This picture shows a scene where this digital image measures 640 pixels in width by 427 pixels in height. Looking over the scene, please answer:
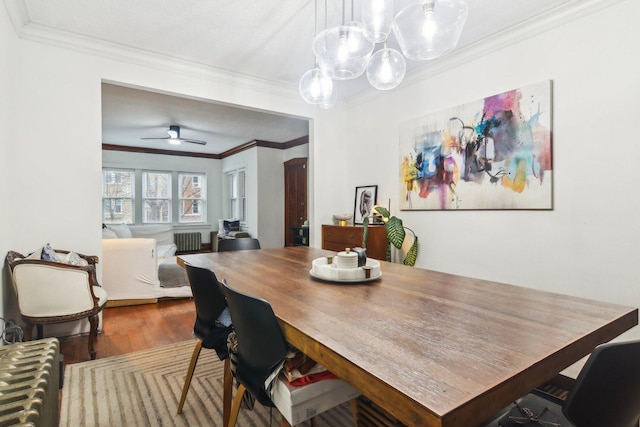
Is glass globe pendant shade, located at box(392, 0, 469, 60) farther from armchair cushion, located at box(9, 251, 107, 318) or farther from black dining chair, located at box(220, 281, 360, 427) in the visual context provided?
armchair cushion, located at box(9, 251, 107, 318)

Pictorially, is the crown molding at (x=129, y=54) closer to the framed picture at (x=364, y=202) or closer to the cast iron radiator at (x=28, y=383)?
the framed picture at (x=364, y=202)

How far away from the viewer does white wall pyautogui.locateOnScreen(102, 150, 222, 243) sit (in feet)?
24.5

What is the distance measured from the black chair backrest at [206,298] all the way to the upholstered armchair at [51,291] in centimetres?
138

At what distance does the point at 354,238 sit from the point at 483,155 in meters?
1.54

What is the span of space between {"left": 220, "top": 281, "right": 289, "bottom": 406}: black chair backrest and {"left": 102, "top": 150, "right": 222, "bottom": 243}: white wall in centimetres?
762

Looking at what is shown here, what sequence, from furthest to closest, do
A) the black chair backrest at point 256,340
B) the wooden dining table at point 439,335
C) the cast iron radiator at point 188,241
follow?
the cast iron radiator at point 188,241, the black chair backrest at point 256,340, the wooden dining table at point 439,335

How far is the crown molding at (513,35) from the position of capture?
230 centimetres

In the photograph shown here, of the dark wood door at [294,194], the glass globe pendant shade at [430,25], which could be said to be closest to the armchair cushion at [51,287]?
the glass globe pendant shade at [430,25]

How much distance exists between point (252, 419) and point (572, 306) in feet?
5.26

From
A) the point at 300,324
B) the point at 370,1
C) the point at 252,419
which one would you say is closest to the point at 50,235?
the point at 252,419

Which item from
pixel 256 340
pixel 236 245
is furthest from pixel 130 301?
pixel 256 340

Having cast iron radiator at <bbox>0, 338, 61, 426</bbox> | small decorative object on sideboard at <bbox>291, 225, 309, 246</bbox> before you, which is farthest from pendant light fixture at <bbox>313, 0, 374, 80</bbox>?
small decorative object on sideboard at <bbox>291, 225, 309, 246</bbox>

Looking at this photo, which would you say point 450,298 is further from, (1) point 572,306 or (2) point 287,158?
(2) point 287,158

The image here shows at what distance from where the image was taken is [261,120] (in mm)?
5301
